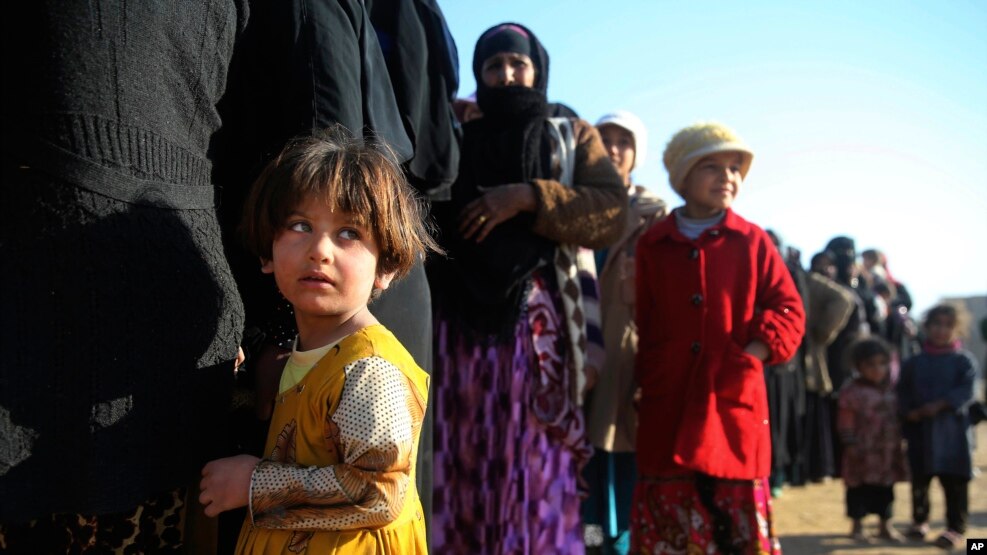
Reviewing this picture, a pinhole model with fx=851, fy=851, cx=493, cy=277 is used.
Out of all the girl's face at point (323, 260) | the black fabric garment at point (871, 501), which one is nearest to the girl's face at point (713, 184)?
the girl's face at point (323, 260)

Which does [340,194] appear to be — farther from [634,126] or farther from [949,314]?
[949,314]

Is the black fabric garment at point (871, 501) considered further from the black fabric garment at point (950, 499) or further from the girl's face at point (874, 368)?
the girl's face at point (874, 368)

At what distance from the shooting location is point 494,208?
3057 mm

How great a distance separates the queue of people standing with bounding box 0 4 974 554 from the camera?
1438 mm

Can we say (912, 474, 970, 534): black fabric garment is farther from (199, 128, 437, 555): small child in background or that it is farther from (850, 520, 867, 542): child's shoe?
(199, 128, 437, 555): small child in background

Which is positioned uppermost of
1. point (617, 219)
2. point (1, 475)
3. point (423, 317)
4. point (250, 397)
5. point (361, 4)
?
point (361, 4)

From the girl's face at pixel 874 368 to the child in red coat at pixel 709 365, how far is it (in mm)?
3870

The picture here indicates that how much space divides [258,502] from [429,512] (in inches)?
34.5

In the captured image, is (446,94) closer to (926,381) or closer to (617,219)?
(617,219)

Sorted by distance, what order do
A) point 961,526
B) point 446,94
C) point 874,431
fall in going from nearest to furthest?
1. point 446,94
2. point 961,526
3. point 874,431

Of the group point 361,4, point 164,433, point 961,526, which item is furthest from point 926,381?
point 164,433

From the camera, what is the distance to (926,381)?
675cm

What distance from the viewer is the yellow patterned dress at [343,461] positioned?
1.47m

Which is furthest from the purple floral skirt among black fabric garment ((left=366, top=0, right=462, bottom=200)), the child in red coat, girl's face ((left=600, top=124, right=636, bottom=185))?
girl's face ((left=600, top=124, right=636, bottom=185))
